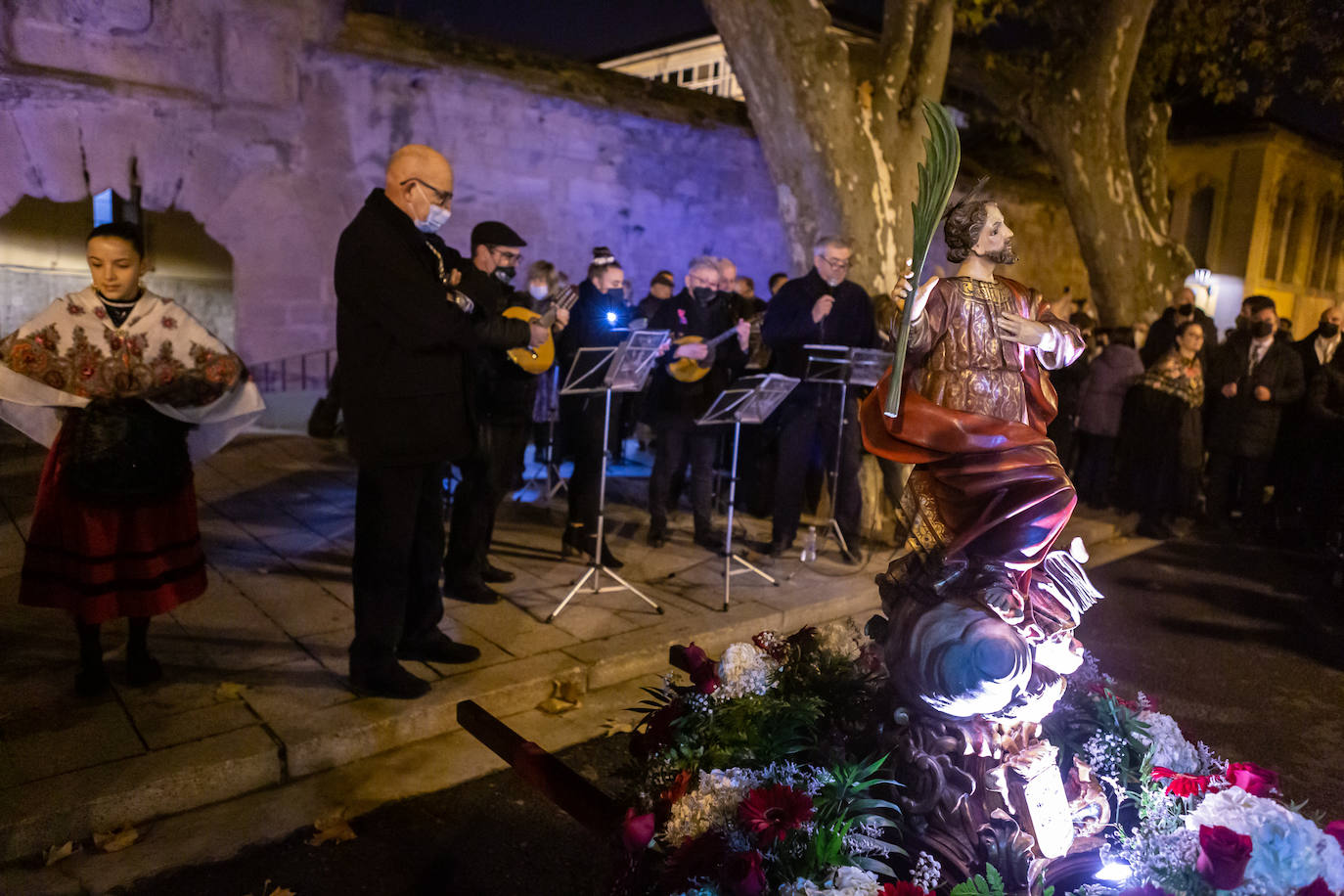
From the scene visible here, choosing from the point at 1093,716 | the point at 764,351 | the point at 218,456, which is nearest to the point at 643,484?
the point at 764,351

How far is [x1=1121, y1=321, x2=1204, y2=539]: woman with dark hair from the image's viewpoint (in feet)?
31.0

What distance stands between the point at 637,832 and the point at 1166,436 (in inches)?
340

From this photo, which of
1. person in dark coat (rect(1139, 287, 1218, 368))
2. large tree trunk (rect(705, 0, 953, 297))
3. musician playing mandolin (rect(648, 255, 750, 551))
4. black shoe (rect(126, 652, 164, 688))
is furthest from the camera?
person in dark coat (rect(1139, 287, 1218, 368))

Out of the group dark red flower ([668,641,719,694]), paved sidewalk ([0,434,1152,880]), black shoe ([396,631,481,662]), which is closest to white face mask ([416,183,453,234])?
black shoe ([396,631,481,662])

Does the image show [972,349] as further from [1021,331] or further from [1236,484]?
[1236,484]

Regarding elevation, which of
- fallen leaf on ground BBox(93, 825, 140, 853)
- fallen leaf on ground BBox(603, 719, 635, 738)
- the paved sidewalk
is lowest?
fallen leaf on ground BBox(603, 719, 635, 738)

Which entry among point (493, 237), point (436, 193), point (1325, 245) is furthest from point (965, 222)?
point (1325, 245)

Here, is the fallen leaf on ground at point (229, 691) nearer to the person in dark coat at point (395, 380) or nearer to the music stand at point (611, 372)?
the person in dark coat at point (395, 380)

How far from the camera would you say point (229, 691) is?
4.26 m

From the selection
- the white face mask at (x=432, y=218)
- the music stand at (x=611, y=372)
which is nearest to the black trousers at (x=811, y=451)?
the music stand at (x=611, y=372)

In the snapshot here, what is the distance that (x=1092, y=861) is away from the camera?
2.95m

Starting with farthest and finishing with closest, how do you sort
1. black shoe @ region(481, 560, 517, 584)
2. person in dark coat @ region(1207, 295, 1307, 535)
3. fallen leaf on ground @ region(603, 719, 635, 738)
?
person in dark coat @ region(1207, 295, 1307, 535) → black shoe @ region(481, 560, 517, 584) → fallen leaf on ground @ region(603, 719, 635, 738)

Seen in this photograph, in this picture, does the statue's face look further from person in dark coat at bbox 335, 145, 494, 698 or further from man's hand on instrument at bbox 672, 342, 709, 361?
man's hand on instrument at bbox 672, 342, 709, 361

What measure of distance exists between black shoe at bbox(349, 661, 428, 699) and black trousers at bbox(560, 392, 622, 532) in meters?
2.57
